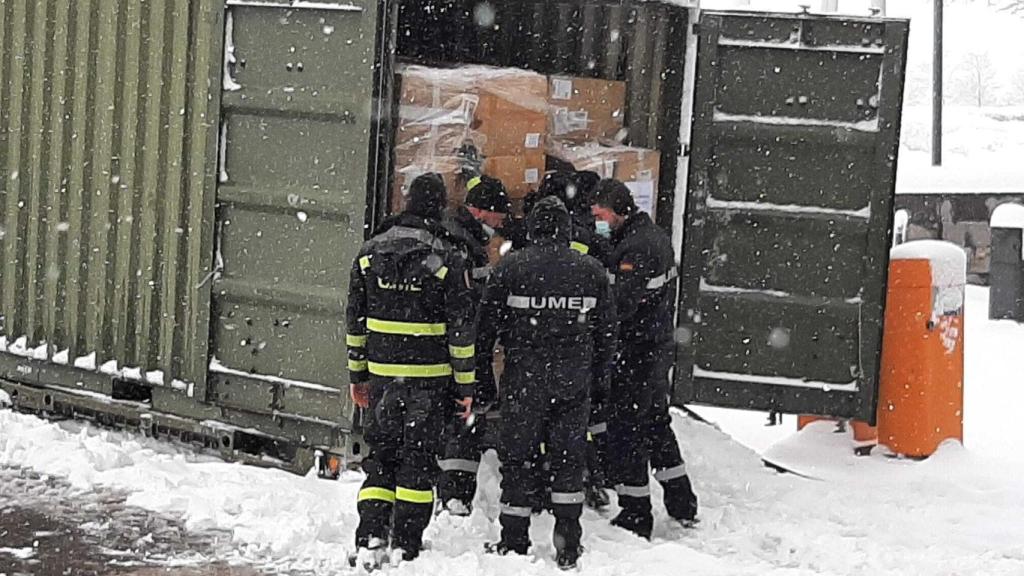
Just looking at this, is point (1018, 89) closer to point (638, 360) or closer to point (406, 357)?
point (638, 360)

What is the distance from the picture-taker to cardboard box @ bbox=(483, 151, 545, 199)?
7707 mm

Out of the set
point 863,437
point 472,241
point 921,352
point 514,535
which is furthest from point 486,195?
point 863,437

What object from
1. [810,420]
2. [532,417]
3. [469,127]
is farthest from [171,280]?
[810,420]

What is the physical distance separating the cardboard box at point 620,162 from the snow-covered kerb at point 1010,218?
771cm

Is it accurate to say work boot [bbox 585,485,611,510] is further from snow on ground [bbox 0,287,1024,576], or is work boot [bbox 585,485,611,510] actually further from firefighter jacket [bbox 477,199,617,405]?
firefighter jacket [bbox 477,199,617,405]

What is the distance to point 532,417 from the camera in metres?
6.50

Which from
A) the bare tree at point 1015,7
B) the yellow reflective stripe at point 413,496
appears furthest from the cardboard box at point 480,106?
the bare tree at point 1015,7

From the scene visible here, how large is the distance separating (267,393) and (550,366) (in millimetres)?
1828

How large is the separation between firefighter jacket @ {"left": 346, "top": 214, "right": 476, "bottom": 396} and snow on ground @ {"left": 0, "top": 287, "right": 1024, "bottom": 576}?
846 millimetres

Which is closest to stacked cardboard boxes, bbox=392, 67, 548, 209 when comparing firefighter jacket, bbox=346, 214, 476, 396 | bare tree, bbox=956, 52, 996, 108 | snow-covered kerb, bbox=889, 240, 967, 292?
firefighter jacket, bbox=346, 214, 476, 396

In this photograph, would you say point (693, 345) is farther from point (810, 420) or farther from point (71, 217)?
point (71, 217)

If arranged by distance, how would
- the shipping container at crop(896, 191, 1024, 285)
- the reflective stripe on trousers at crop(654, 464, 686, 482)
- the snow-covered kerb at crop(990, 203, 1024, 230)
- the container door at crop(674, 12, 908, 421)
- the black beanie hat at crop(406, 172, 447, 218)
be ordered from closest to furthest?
the black beanie hat at crop(406, 172, 447, 218), the reflective stripe on trousers at crop(654, 464, 686, 482), the container door at crop(674, 12, 908, 421), the snow-covered kerb at crop(990, 203, 1024, 230), the shipping container at crop(896, 191, 1024, 285)

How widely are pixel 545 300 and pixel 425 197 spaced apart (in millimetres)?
687

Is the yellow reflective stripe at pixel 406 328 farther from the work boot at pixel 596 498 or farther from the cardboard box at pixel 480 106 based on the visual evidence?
the work boot at pixel 596 498
